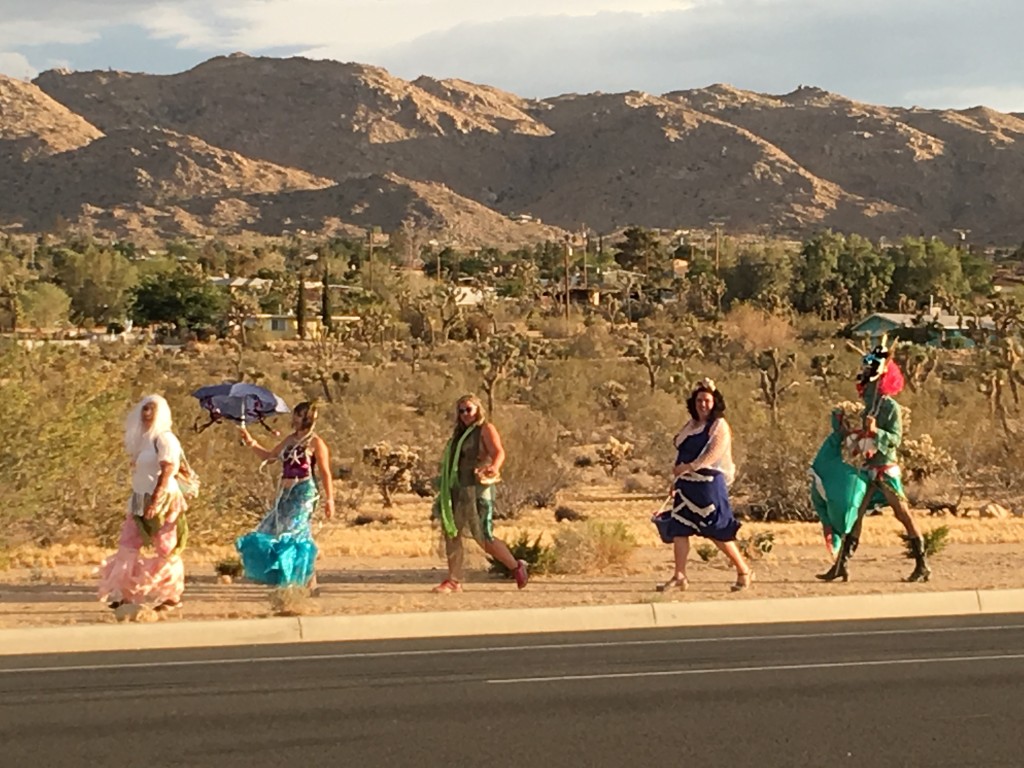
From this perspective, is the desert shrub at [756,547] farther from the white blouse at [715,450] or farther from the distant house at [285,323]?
the distant house at [285,323]

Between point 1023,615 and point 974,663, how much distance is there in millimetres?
3083

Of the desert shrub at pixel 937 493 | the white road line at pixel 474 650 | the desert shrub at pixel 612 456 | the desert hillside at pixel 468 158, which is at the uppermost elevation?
the desert hillside at pixel 468 158

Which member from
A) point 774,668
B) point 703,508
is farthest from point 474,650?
point 703,508

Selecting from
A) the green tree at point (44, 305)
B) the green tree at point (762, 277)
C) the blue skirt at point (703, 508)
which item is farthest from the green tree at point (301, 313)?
the blue skirt at point (703, 508)

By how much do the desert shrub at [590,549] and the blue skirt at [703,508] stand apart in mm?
2313

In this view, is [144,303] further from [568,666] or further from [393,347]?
[568,666]

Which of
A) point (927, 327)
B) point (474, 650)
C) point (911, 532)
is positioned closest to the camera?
point (474, 650)

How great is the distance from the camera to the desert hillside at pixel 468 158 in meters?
129

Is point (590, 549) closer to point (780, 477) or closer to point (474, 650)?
point (474, 650)

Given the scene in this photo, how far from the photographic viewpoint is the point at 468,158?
510 feet

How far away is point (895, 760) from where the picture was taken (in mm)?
7512

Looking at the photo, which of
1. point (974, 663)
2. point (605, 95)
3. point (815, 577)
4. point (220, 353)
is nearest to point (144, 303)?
point (220, 353)

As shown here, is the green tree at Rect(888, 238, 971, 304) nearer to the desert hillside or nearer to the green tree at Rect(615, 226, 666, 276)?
the green tree at Rect(615, 226, 666, 276)

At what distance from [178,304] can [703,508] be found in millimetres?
55940
